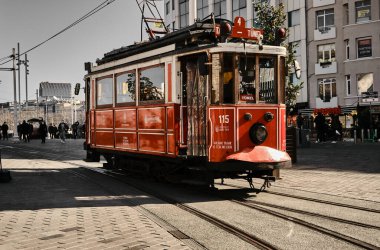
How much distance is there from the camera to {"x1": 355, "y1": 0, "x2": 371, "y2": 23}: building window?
37.6 metres

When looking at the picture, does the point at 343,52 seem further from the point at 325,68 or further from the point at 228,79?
the point at 228,79

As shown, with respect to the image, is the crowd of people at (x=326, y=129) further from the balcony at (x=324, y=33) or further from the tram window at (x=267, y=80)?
the tram window at (x=267, y=80)

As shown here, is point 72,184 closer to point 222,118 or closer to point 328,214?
point 222,118

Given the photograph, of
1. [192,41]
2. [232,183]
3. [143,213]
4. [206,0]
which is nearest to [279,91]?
[192,41]

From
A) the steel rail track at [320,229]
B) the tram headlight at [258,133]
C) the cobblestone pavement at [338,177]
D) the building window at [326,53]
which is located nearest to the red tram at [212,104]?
the tram headlight at [258,133]

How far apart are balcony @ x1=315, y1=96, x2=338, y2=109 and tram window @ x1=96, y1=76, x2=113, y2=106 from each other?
29.2 m

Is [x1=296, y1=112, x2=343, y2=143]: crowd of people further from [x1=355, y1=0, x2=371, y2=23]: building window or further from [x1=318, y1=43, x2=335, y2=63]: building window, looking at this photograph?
[x1=355, y1=0, x2=371, y2=23]: building window

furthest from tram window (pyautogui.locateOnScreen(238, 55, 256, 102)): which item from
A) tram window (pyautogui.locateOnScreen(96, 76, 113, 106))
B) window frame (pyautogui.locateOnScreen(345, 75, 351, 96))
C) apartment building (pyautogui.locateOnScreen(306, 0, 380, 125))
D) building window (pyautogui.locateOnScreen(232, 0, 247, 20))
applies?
building window (pyautogui.locateOnScreen(232, 0, 247, 20))

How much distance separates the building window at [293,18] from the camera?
1674 inches

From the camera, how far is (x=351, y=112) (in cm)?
3778

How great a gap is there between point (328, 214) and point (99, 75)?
8.20 meters

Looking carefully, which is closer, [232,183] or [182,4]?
[232,183]

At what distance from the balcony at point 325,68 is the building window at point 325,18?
3.01 meters

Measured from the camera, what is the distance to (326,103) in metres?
40.0
